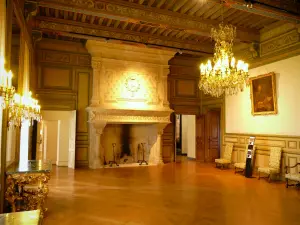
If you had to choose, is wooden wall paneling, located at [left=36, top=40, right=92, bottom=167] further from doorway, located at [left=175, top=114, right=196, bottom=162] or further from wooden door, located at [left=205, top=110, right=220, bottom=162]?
wooden door, located at [left=205, top=110, right=220, bottom=162]

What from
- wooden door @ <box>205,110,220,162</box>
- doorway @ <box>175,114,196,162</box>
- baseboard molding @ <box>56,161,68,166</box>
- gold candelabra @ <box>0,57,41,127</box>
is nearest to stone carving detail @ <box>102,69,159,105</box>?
wooden door @ <box>205,110,220,162</box>

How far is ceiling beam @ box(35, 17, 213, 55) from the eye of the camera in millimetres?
6879

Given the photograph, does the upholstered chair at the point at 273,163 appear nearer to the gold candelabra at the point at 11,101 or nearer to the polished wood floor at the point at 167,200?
the polished wood floor at the point at 167,200

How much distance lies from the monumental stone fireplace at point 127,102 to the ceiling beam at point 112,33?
882mm

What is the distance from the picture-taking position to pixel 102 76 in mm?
8656

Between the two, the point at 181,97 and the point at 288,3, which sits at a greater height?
the point at 288,3

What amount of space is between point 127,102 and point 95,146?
1.86 meters

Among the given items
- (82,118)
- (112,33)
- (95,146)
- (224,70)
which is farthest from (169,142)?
(224,70)

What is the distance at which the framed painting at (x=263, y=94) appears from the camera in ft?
22.9

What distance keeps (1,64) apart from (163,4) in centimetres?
453

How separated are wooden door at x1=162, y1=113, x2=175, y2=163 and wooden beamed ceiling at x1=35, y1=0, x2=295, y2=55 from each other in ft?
10.4

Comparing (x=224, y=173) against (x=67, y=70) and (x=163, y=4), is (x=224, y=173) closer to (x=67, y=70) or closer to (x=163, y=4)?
(x=163, y=4)

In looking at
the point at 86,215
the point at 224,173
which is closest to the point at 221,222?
the point at 86,215

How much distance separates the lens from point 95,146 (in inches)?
337
